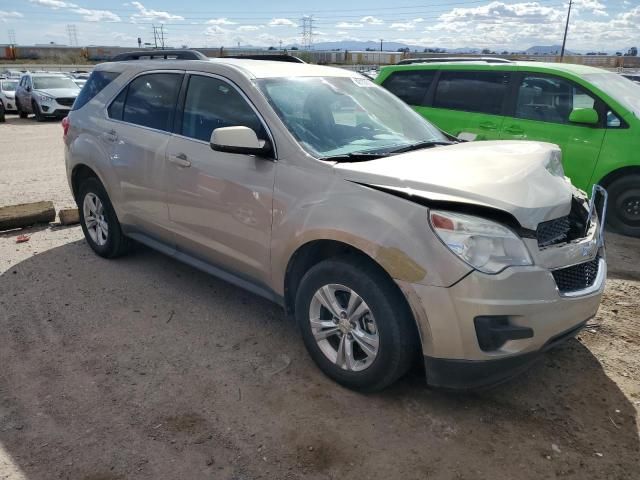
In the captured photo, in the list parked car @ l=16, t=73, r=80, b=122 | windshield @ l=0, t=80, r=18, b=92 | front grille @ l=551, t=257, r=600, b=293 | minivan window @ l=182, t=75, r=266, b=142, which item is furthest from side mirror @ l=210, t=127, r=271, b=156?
windshield @ l=0, t=80, r=18, b=92

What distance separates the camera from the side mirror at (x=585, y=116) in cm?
584

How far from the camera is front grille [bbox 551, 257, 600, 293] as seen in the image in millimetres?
2713

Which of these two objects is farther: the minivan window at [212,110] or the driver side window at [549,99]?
the driver side window at [549,99]

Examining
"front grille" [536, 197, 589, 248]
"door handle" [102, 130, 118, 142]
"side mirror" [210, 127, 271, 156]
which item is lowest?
"front grille" [536, 197, 589, 248]

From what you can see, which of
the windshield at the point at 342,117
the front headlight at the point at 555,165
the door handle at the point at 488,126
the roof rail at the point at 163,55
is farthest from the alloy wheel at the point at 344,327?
the door handle at the point at 488,126

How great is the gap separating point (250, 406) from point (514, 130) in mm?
4923

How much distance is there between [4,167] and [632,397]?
10.3m

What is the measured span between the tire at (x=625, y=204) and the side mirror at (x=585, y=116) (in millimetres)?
707

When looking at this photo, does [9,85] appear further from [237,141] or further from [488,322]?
[488,322]

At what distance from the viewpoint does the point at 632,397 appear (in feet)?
9.90

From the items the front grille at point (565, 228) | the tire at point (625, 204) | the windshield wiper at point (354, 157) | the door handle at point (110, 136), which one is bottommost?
the tire at point (625, 204)

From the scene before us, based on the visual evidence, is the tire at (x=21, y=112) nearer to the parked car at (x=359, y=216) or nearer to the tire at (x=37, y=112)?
the tire at (x=37, y=112)

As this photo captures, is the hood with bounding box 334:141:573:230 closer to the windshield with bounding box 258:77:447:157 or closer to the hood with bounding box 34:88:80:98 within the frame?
the windshield with bounding box 258:77:447:157

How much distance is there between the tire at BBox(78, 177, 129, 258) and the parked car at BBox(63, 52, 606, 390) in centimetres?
45
